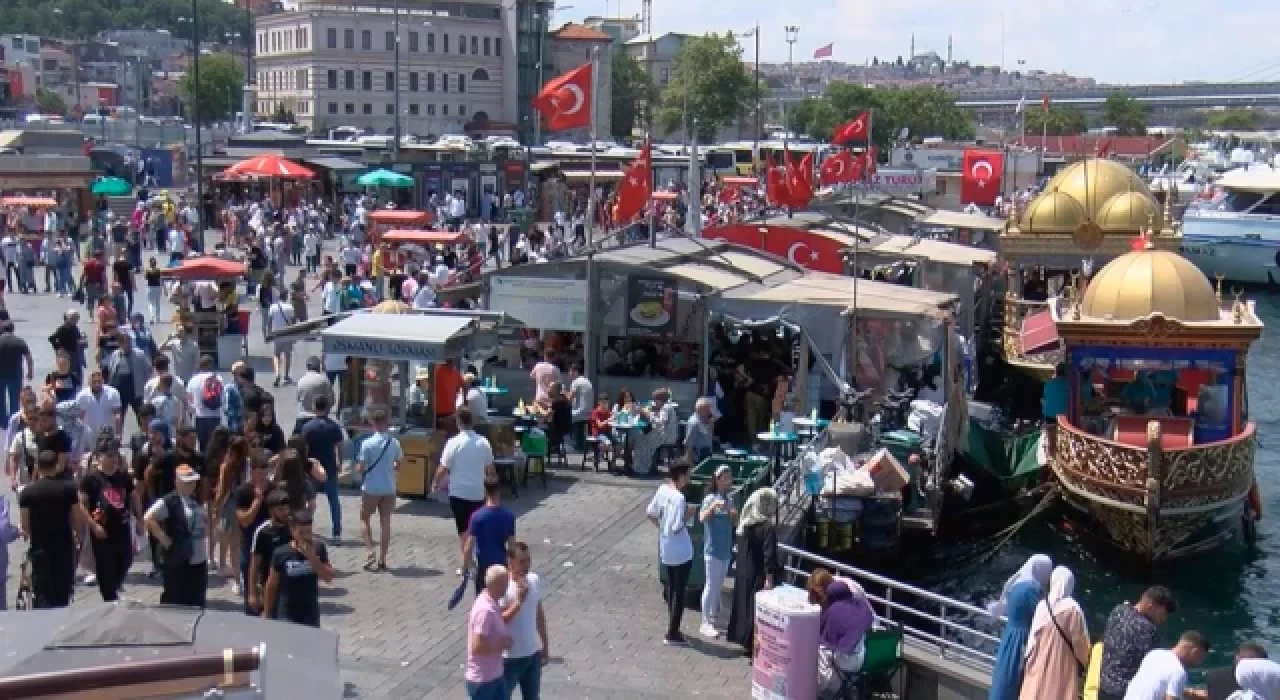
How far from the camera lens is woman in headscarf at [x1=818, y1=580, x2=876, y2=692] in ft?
34.9

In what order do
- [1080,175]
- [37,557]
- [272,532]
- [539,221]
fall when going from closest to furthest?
[272,532] < [37,557] < [1080,175] < [539,221]

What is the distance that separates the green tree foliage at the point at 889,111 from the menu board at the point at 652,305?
295ft

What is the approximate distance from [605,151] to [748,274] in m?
45.7

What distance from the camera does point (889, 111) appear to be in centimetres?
11319

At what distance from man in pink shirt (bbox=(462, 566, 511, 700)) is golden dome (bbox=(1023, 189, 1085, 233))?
27053 mm

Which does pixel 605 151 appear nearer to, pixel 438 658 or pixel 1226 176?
pixel 1226 176

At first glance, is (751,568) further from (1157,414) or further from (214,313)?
(214,313)

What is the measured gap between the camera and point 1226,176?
58.0 m

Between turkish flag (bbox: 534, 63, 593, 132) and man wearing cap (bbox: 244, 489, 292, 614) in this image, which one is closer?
man wearing cap (bbox: 244, 489, 292, 614)

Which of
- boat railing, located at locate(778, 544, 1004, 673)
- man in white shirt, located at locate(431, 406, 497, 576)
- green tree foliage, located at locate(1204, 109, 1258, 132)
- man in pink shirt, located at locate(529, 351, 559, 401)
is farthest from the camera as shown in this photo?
green tree foliage, located at locate(1204, 109, 1258, 132)

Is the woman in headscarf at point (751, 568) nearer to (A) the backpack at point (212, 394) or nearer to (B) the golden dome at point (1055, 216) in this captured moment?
(A) the backpack at point (212, 394)

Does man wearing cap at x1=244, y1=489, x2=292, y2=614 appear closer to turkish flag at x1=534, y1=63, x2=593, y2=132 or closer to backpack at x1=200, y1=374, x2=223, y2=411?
backpack at x1=200, y1=374, x2=223, y2=411

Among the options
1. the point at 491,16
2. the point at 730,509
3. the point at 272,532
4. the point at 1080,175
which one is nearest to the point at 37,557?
the point at 272,532

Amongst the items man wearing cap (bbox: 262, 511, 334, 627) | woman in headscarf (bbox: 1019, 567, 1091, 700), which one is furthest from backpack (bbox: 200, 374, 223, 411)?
woman in headscarf (bbox: 1019, 567, 1091, 700)
